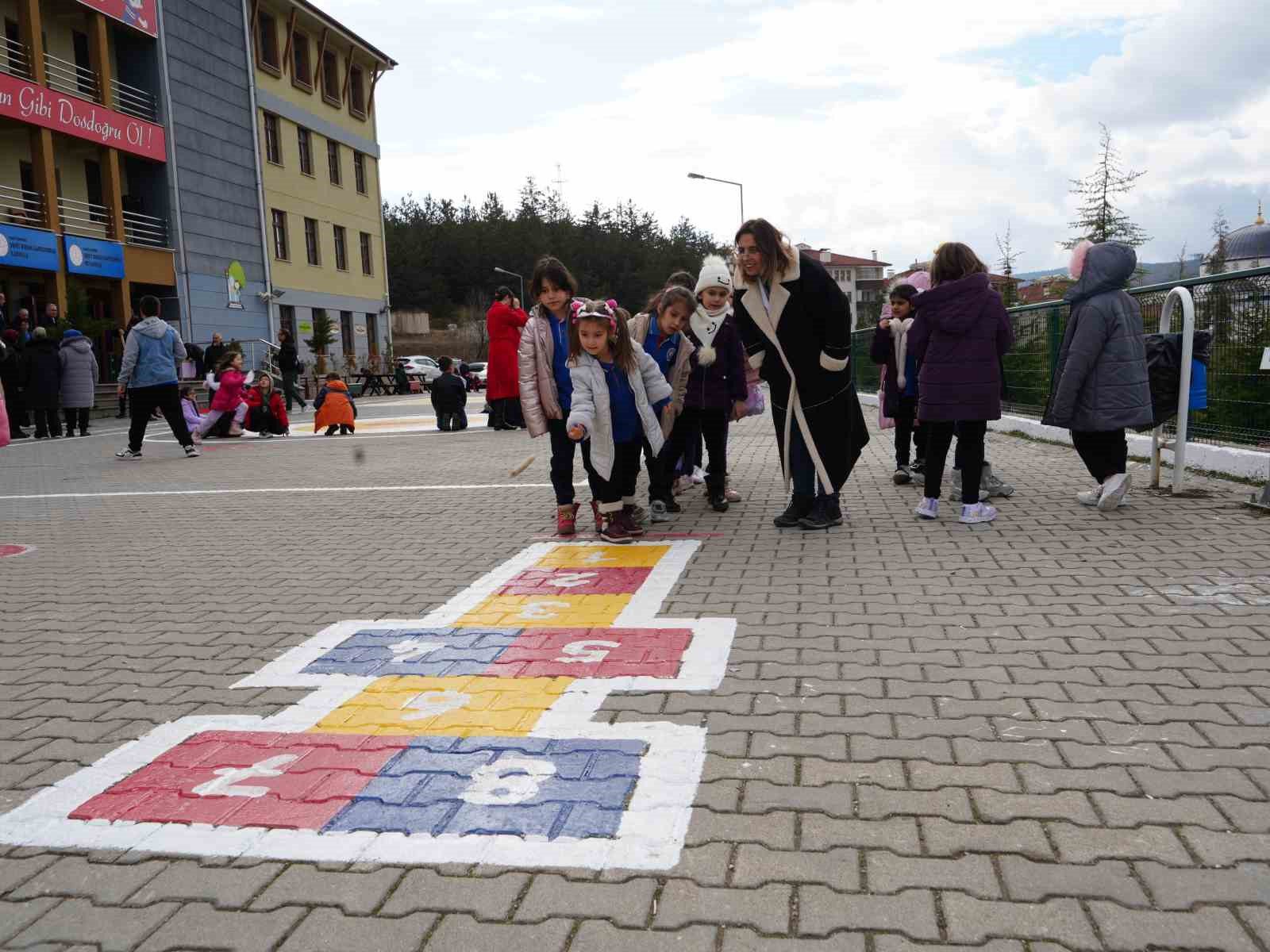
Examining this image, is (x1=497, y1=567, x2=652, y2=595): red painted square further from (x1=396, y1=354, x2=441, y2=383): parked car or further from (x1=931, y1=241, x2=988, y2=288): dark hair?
(x1=396, y1=354, x2=441, y2=383): parked car

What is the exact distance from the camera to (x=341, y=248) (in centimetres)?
4231

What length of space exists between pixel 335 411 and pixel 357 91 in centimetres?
3055

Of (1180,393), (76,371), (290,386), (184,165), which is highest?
(184,165)

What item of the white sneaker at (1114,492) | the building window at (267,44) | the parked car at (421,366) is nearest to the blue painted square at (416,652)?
the white sneaker at (1114,492)

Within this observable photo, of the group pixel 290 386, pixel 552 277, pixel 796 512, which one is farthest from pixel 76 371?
pixel 796 512

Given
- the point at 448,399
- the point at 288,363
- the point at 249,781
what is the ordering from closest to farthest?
1. the point at 249,781
2. the point at 448,399
3. the point at 288,363

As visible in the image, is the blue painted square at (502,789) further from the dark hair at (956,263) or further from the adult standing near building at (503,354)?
the adult standing near building at (503,354)

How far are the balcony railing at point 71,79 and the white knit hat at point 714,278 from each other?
2423 cm

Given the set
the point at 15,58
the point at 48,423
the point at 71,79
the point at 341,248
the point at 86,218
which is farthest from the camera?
the point at 341,248

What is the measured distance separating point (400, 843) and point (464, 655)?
5.48 ft

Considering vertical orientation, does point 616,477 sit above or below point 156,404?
below

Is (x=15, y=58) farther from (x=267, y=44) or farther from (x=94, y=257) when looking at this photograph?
(x=267, y=44)

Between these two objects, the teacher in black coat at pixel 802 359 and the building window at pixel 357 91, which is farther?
the building window at pixel 357 91

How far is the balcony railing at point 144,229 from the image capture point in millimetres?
29469
